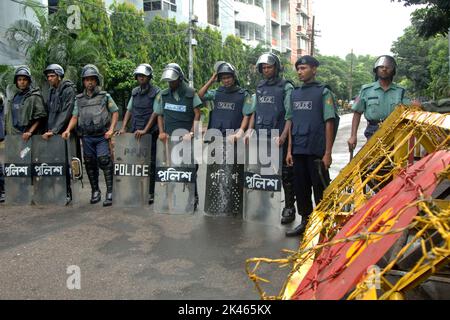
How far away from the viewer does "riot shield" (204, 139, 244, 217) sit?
5.38m

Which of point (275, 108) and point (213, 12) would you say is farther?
point (213, 12)

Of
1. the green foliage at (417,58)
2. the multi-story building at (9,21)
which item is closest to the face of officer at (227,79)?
the multi-story building at (9,21)

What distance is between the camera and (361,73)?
2923 inches

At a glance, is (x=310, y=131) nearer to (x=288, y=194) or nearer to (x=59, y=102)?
(x=288, y=194)

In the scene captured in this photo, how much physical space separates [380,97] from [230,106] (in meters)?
1.71

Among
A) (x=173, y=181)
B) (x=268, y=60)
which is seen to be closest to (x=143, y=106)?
(x=173, y=181)

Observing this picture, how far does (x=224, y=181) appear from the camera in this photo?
5406 millimetres

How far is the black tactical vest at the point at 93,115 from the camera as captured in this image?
602 cm

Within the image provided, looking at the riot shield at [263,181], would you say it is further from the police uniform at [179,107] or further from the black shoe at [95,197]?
the black shoe at [95,197]

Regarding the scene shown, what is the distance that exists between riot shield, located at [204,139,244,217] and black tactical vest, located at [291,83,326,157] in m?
0.96
